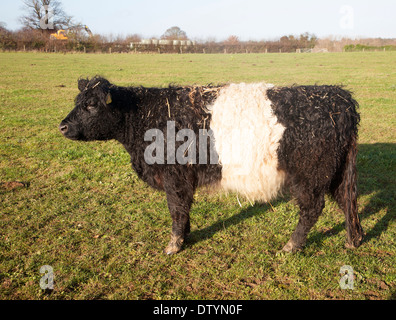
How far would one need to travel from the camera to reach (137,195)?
6258 millimetres

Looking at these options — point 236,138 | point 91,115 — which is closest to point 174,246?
point 236,138

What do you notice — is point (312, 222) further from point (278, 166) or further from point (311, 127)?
point (311, 127)

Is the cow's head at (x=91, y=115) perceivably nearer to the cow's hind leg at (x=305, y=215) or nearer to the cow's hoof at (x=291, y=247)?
the cow's hind leg at (x=305, y=215)

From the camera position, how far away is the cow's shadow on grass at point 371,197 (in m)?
4.97

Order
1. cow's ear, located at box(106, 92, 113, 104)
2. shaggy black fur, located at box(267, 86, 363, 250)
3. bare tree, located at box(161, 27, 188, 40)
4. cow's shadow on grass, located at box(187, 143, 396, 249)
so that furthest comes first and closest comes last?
bare tree, located at box(161, 27, 188, 40)
cow's shadow on grass, located at box(187, 143, 396, 249)
cow's ear, located at box(106, 92, 113, 104)
shaggy black fur, located at box(267, 86, 363, 250)

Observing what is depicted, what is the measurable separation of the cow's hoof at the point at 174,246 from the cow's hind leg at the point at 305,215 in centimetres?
143

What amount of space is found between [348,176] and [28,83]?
1952 cm

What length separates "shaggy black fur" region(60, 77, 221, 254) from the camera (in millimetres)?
4328

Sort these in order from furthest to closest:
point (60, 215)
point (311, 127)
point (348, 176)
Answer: point (60, 215) < point (348, 176) < point (311, 127)

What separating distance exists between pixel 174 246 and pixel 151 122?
5.57ft

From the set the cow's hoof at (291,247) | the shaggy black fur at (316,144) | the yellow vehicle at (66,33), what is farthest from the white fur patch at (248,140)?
the yellow vehicle at (66,33)
